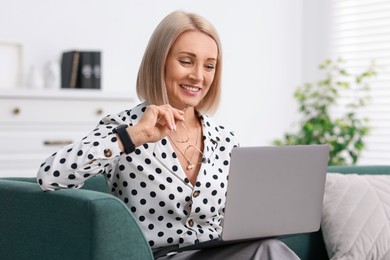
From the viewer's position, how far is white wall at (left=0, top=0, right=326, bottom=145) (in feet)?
15.2

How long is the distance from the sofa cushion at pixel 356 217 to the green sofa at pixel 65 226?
1009 millimetres

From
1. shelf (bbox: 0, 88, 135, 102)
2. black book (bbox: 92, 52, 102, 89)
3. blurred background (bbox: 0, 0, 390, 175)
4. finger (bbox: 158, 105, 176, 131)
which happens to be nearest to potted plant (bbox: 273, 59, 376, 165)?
blurred background (bbox: 0, 0, 390, 175)

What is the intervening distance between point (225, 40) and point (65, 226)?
3.68 meters

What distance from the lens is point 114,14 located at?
492 cm

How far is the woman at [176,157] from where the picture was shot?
2.15 m

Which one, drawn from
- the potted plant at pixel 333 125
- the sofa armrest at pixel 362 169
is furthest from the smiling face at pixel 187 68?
the potted plant at pixel 333 125

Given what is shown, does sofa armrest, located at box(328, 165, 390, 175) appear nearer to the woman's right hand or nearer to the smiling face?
the smiling face

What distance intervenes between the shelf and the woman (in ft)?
6.16

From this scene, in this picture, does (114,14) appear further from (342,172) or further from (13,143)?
(342,172)

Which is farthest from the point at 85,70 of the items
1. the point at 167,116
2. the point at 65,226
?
the point at 65,226

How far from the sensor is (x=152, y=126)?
196cm

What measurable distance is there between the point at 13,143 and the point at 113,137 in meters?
2.20

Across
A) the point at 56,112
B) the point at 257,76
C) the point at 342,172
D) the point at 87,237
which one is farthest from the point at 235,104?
the point at 87,237

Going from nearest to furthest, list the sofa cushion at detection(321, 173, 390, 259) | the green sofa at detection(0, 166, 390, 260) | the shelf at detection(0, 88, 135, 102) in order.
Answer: the green sofa at detection(0, 166, 390, 260) → the sofa cushion at detection(321, 173, 390, 259) → the shelf at detection(0, 88, 135, 102)
